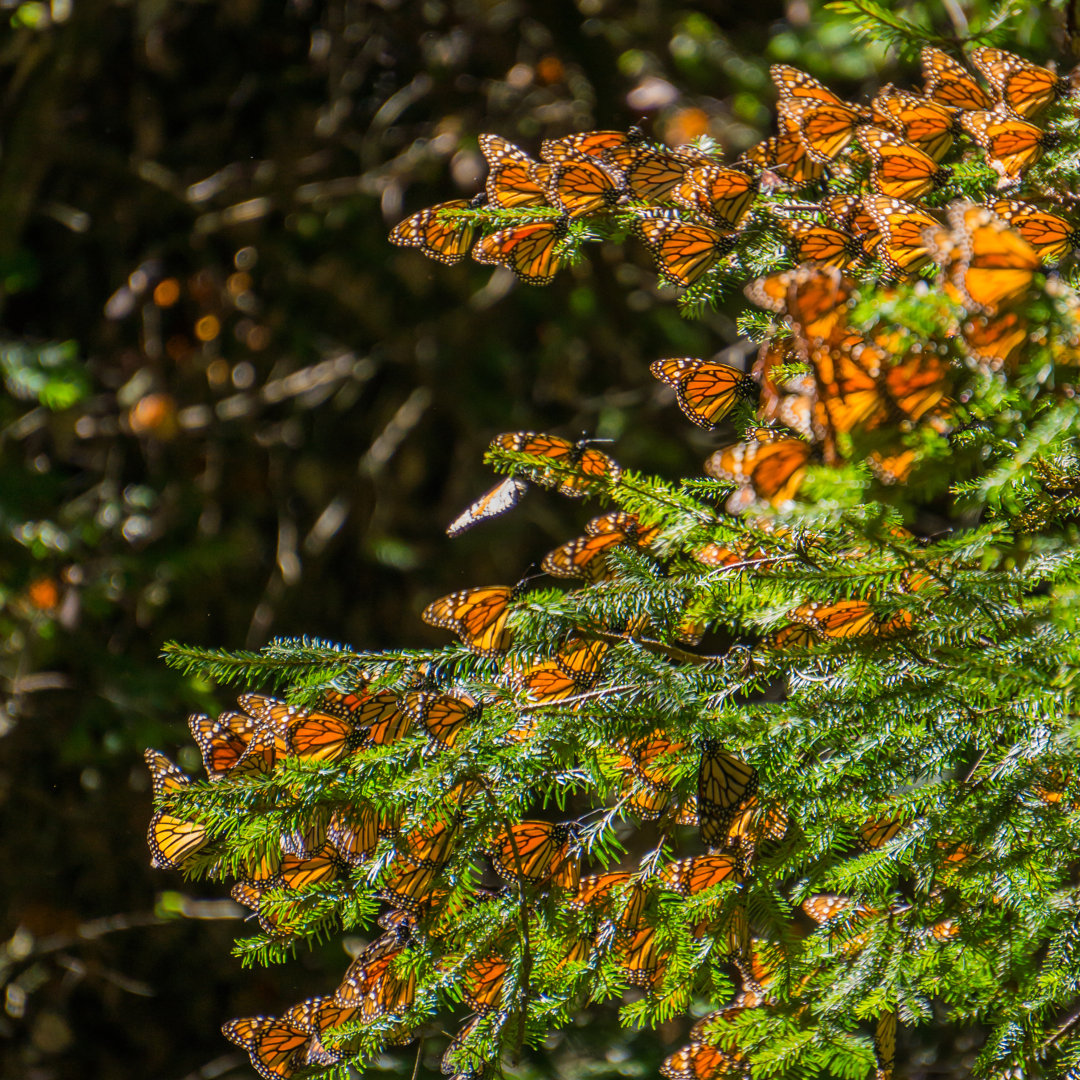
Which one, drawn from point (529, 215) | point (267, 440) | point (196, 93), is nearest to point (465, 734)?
point (529, 215)

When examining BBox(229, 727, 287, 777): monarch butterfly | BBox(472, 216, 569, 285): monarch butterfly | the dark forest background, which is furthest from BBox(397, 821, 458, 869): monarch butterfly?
the dark forest background

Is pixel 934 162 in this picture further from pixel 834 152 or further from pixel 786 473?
pixel 786 473

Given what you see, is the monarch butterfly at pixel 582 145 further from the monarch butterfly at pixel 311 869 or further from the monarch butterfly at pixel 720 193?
the monarch butterfly at pixel 311 869

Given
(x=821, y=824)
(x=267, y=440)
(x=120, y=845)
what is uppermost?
(x=821, y=824)

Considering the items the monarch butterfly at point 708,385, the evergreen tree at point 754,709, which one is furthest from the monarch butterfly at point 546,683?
the monarch butterfly at point 708,385

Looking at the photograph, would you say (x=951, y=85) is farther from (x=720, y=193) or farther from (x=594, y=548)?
(x=594, y=548)

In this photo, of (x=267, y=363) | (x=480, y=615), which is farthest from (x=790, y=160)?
(x=267, y=363)
